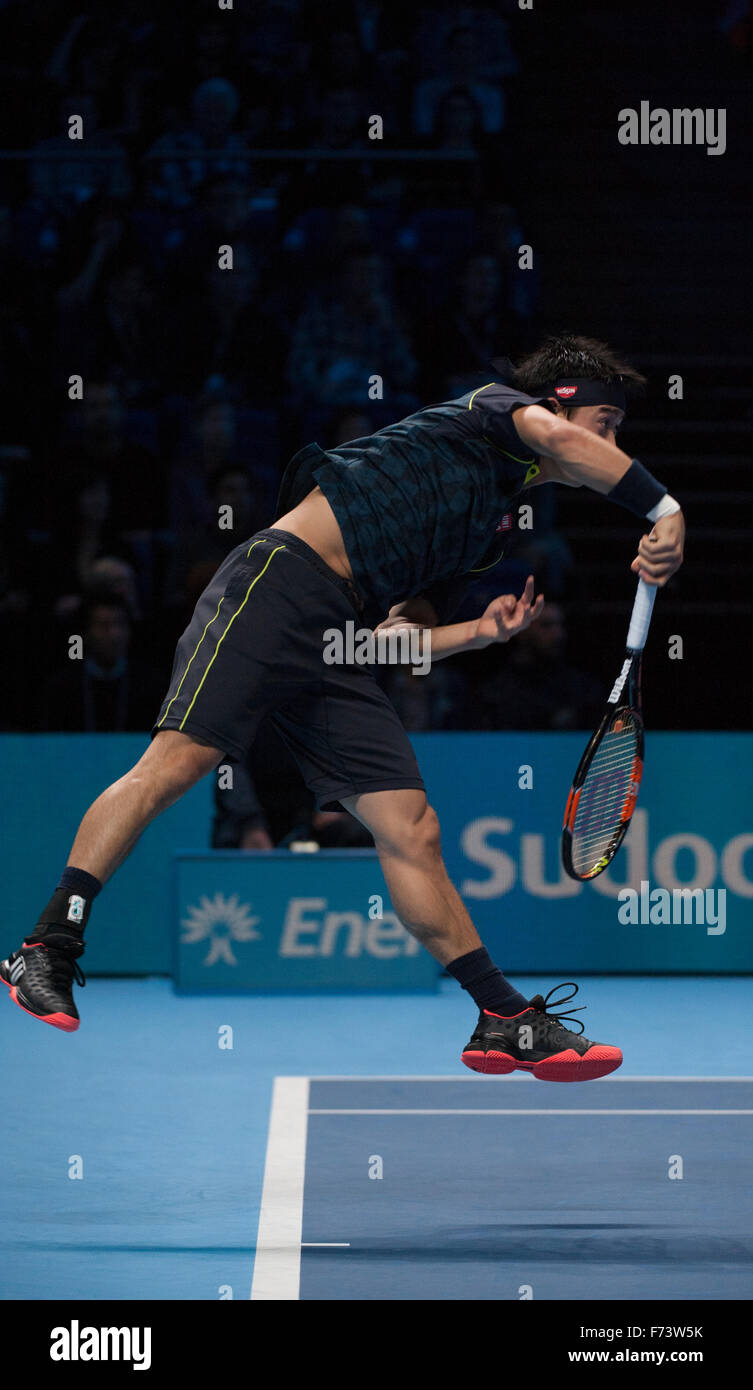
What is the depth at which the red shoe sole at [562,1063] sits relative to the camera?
4.54 metres

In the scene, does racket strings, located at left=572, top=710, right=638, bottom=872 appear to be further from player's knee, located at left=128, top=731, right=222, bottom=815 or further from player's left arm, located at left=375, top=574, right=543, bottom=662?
player's knee, located at left=128, top=731, right=222, bottom=815

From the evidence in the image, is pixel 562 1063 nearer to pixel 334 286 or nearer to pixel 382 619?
pixel 382 619

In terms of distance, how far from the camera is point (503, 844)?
8984mm

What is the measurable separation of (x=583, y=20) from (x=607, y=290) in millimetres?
2449

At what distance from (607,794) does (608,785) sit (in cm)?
4

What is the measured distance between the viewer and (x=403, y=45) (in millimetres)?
12891

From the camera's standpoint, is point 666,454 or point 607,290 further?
point 607,290

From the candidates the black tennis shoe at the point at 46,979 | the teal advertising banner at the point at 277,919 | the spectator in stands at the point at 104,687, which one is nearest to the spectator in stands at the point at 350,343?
the spectator in stands at the point at 104,687

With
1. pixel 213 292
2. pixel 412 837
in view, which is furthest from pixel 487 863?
pixel 412 837

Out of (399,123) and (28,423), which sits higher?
(399,123)

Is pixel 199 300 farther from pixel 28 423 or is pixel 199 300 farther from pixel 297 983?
pixel 297 983

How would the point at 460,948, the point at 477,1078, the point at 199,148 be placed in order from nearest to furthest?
the point at 460,948
the point at 477,1078
the point at 199,148

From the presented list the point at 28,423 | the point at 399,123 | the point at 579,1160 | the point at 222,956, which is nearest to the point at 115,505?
the point at 28,423

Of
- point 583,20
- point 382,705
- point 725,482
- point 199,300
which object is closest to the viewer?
point 382,705
